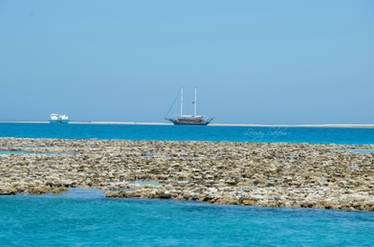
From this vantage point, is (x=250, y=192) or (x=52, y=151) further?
(x=52, y=151)

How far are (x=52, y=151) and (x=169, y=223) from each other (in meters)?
39.1

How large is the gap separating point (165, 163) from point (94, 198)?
52.0 ft

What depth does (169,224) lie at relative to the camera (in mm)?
19000

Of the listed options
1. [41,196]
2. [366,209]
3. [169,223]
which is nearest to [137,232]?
[169,223]

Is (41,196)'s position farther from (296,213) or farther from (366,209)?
(366,209)

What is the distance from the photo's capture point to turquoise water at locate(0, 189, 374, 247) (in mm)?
16797

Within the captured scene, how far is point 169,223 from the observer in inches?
754

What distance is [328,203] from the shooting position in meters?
21.6

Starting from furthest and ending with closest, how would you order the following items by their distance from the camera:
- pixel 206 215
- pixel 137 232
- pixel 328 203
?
pixel 328 203 < pixel 206 215 < pixel 137 232

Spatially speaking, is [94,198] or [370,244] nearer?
[370,244]

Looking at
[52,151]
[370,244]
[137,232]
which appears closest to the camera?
[370,244]

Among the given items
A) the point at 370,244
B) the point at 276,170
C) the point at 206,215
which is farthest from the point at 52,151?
the point at 370,244

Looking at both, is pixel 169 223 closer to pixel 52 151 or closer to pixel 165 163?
pixel 165 163

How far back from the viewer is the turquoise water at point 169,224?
16797mm
